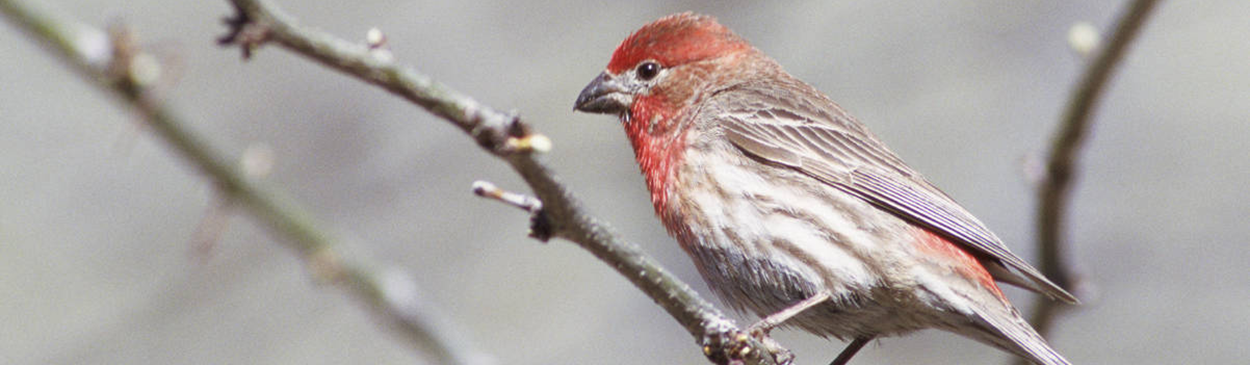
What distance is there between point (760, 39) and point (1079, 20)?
7.66ft

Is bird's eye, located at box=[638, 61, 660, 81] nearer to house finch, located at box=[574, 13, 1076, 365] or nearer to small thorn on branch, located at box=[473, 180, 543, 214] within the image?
house finch, located at box=[574, 13, 1076, 365]

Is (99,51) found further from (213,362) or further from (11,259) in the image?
(11,259)

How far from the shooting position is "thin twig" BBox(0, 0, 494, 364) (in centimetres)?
300

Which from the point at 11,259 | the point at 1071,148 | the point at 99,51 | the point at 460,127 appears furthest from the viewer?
the point at 11,259

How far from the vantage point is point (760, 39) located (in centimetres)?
754

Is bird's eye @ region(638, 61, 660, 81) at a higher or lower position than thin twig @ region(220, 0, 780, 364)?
higher

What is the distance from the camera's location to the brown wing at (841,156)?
16.3ft

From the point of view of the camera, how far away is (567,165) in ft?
26.5

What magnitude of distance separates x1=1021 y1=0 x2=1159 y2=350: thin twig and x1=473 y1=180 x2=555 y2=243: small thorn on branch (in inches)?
98.1

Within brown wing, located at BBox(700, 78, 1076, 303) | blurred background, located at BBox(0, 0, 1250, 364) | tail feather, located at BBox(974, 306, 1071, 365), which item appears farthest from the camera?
blurred background, located at BBox(0, 0, 1250, 364)

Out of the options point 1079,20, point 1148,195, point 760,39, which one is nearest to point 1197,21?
point 1079,20

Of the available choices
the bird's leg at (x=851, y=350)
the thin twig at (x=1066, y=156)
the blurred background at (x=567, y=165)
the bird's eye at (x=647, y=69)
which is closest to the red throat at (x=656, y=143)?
the bird's eye at (x=647, y=69)

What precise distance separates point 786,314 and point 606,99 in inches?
66.7

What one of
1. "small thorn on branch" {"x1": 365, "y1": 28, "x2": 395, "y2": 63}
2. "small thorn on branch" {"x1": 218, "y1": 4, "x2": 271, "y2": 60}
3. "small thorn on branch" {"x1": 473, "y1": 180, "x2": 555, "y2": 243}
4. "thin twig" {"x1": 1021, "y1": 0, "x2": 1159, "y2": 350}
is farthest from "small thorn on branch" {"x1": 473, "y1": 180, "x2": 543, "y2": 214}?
"thin twig" {"x1": 1021, "y1": 0, "x2": 1159, "y2": 350}
